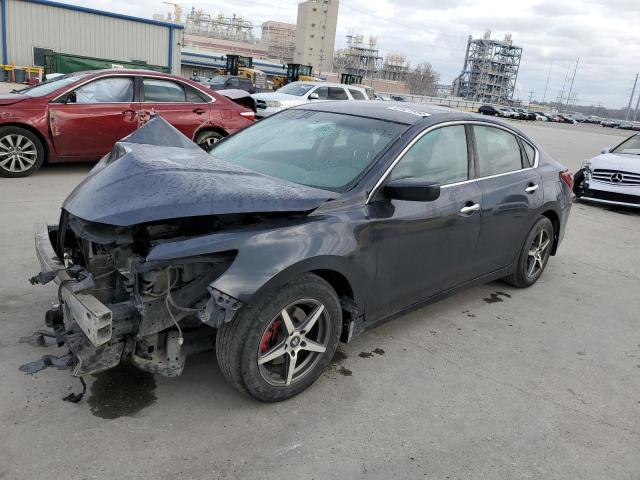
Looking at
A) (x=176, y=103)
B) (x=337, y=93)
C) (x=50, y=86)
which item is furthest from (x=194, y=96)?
(x=337, y=93)

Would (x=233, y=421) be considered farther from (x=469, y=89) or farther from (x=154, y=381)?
(x=469, y=89)

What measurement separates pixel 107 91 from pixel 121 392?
20.7 ft

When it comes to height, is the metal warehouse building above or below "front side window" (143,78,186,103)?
above

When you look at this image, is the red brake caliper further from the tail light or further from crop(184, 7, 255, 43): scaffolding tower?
crop(184, 7, 255, 43): scaffolding tower

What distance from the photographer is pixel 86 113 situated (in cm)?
779

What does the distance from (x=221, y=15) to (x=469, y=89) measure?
278 feet

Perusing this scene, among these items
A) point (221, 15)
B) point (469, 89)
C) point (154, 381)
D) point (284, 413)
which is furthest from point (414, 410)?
point (221, 15)

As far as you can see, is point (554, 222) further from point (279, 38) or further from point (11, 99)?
point (279, 38)

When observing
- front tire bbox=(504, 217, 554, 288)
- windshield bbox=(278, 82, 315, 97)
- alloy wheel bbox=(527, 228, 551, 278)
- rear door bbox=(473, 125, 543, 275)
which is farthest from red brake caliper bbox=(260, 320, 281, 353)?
windshield bbox=(278, 82, 315, 97)

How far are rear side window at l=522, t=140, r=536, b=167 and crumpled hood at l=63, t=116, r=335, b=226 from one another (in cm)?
255

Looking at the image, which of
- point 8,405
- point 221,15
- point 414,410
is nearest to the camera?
point 8,405

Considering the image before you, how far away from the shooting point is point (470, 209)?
3900 mm

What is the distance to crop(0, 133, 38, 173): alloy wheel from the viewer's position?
24.6 ft

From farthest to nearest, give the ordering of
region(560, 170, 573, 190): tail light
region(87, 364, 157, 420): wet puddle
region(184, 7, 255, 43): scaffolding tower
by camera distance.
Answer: region(184, 7, 255, 43): scaffolding tower
region(560, 170, 573, 190): tail light
region(87, 364, 157, 420): wet puddle
